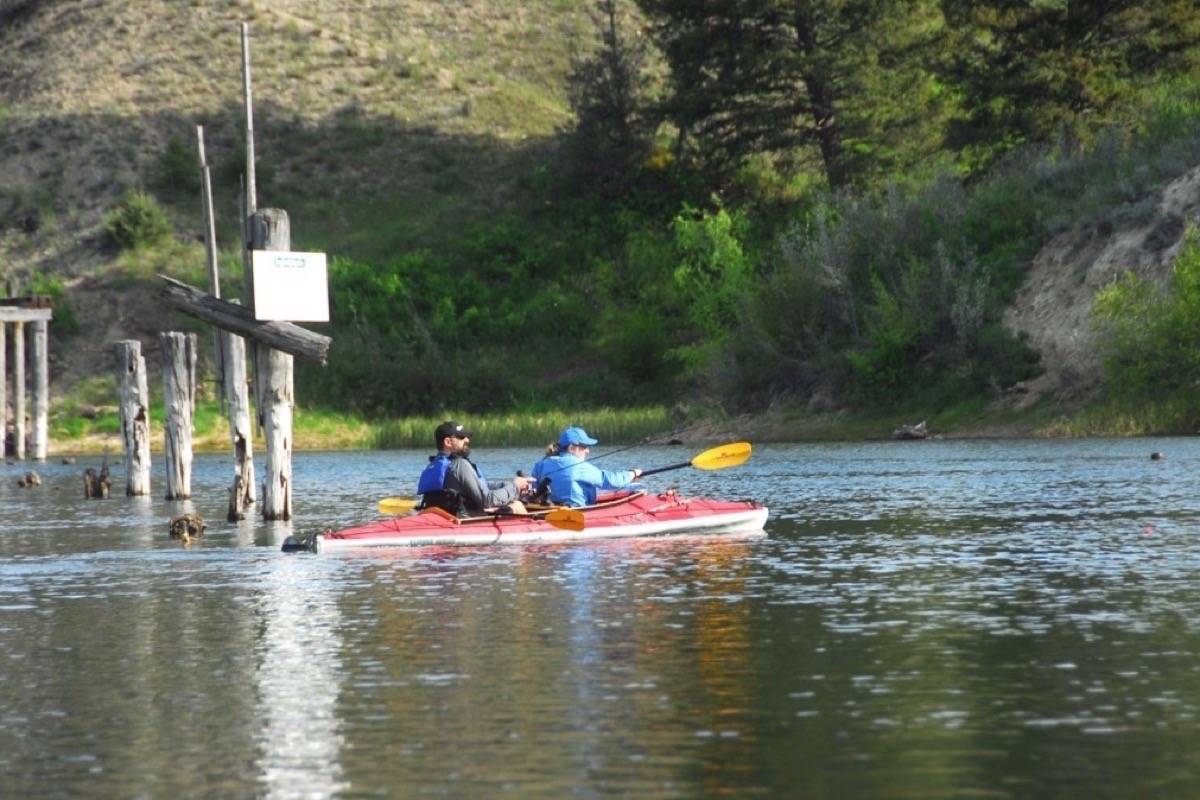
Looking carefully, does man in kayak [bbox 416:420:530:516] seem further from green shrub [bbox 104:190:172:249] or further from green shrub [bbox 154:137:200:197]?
green shrub [bbox 154:137:200:197]

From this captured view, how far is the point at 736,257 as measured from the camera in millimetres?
71312

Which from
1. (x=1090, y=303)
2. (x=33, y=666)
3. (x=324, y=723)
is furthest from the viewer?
(x=1090, y=303)

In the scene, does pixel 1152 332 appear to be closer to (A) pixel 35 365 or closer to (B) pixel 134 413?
(B) pixel 134 413

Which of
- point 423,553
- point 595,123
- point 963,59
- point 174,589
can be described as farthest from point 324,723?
point 595,123

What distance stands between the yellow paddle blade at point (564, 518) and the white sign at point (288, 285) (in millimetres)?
5171

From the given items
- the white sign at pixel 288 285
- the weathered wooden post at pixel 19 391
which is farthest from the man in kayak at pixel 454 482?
the weathered wooden post at pixel 19 391

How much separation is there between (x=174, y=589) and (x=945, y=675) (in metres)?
→ 10.8

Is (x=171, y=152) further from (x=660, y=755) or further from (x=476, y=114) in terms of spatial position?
(x=660, y=755)

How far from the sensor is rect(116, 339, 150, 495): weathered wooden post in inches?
1645

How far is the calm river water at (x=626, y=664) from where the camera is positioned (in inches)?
511

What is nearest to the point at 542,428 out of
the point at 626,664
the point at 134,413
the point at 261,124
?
the point at 134,413

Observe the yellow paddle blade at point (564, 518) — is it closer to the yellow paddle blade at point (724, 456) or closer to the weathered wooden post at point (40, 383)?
the yellow paddle blade at point (724, 456)

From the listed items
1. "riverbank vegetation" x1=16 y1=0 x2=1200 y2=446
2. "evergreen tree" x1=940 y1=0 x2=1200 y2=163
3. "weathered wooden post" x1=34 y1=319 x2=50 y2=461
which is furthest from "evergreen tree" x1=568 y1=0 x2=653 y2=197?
"weathered wooden post" x1=34 y1=319 x2=50 y2=461

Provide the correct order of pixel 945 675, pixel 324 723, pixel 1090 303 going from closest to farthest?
pixel 324 723 → pixel 945 675 → pixel 1090 303
